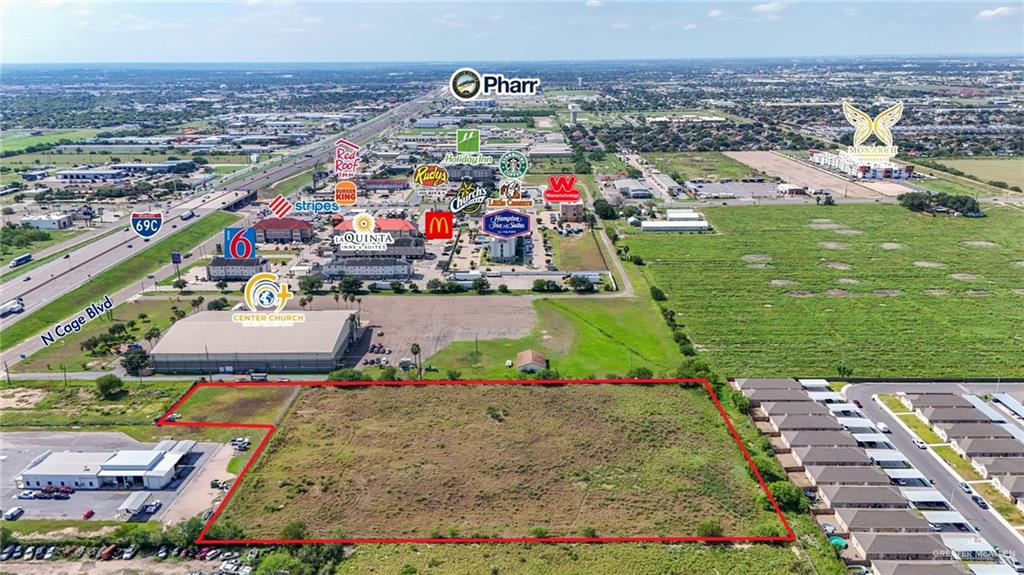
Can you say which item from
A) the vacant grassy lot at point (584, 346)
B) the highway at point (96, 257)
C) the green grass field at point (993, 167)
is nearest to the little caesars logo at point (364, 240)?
the vacant grassy lot at point (584, 346)

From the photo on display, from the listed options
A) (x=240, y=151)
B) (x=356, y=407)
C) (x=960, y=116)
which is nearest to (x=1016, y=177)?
(x=960, y=116)

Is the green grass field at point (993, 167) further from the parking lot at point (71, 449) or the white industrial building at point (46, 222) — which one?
the white industrial building at point (46, 222)

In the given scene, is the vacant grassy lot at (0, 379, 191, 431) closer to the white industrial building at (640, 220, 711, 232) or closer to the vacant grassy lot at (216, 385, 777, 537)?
the vacant grassy lot at (216, 385, 777, 537)

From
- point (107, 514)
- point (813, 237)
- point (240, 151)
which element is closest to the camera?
point (107, 514)

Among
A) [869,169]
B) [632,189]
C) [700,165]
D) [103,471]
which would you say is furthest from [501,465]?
[700,165]

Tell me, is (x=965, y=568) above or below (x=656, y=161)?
below

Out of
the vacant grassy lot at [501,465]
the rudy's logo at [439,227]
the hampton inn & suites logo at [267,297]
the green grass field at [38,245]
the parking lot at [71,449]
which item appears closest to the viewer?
the vacant grassy lot at [501,465]

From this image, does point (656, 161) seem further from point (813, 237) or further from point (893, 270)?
point (893, 270)

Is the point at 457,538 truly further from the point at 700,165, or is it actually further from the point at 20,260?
the point at 700,165
